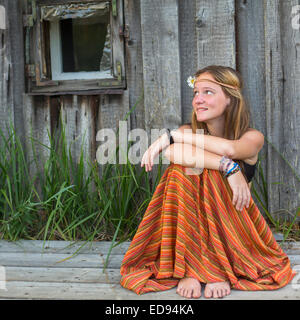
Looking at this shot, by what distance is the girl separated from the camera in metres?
2.01

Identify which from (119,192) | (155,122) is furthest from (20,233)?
(155,122)

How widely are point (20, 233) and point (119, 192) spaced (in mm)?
716

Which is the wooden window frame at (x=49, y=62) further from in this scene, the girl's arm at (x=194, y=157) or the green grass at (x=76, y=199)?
the girl's arm at (x=194, y=157)

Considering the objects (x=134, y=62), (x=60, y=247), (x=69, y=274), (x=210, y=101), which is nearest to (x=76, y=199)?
(x=60, y=247)

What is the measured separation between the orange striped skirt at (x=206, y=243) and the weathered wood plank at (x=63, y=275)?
0.12 m

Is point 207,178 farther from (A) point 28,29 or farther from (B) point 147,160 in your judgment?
(A) point 28,29

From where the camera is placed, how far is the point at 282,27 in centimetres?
279

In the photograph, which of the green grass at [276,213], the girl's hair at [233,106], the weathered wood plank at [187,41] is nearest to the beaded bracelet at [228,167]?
the girl's hair at [233,106]

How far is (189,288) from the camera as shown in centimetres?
194

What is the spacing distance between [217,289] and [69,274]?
77 centimetres

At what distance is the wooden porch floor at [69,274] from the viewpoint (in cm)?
194

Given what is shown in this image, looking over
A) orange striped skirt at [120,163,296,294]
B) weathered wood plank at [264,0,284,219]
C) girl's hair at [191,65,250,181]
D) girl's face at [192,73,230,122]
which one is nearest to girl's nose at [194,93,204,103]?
girl's face at [192,73,230,122]

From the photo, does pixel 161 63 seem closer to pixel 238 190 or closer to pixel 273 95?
pixel 273 95

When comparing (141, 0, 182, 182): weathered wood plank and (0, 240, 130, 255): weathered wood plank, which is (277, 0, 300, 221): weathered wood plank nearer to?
(141, 0, 182, 182): weathered wood plank
